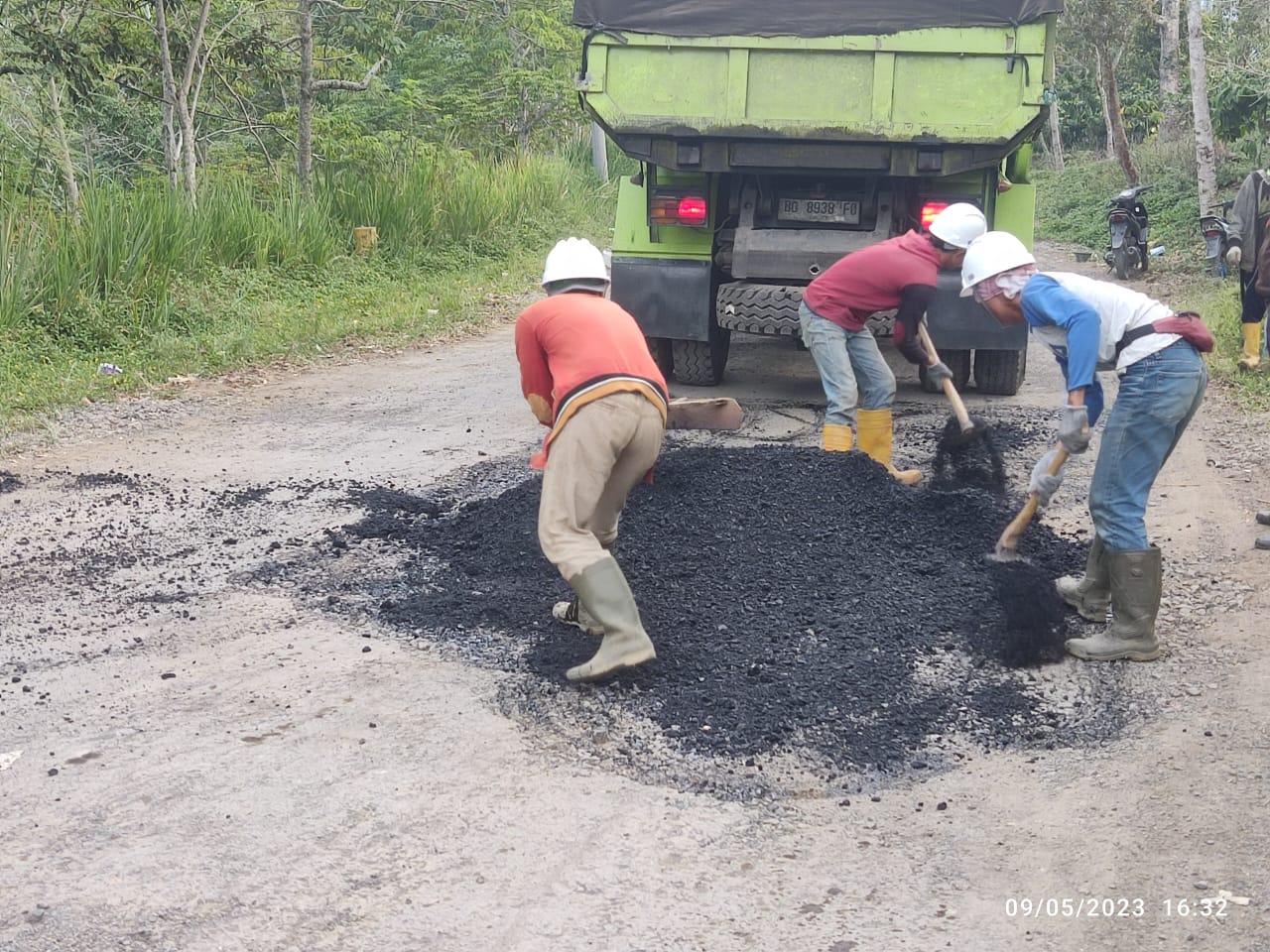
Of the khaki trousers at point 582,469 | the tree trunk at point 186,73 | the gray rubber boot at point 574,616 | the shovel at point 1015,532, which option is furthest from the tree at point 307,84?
the khaki trousers at point 582,469

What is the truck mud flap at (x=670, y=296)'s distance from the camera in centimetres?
856

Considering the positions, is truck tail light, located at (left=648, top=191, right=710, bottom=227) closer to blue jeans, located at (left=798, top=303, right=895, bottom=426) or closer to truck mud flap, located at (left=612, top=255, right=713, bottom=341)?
truck mud flap, located at (left=612, top=255, right=713, bottom=341)

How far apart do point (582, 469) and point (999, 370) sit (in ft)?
17.4

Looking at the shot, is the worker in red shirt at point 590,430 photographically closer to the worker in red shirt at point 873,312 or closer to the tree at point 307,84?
the worker in red shirt at point 873,312

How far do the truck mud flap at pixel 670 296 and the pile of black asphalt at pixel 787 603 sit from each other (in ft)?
5.39

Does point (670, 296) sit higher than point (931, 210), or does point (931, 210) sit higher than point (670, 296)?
point (931, 210)

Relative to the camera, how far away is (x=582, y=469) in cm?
440

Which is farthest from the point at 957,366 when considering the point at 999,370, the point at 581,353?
the point at 581,353

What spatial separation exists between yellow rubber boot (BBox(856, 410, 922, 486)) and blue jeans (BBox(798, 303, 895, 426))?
45 millimetres

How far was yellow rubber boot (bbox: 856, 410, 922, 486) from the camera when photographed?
716 cm

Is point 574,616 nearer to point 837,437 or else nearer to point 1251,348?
point 837,437

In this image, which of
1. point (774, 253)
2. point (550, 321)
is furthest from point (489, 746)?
→ point (774, 253)

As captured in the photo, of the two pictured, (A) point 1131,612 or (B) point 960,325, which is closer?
(A) point 1131,612

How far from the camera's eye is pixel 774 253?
8352 millimetres
